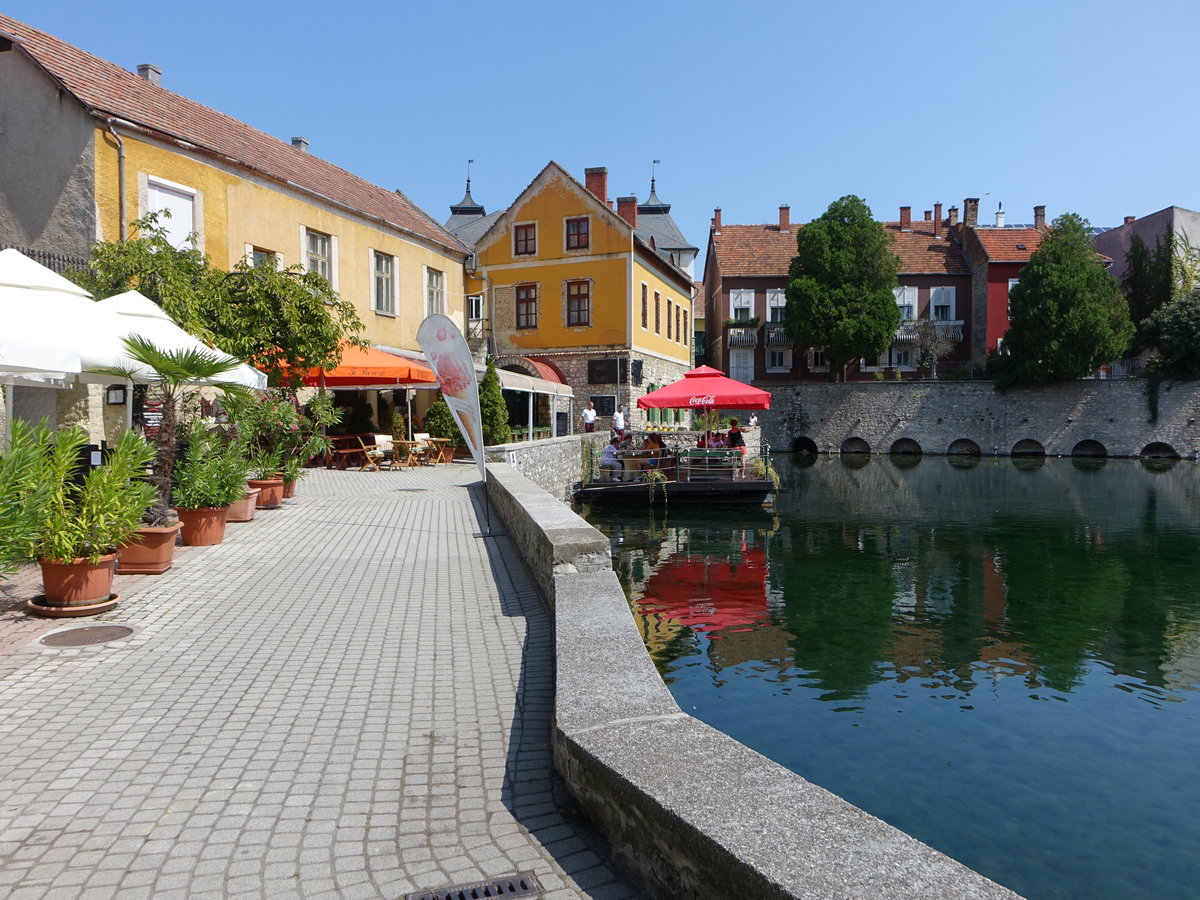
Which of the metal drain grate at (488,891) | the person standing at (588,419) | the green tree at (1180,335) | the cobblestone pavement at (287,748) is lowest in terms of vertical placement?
the metal drain grate at (488,891)

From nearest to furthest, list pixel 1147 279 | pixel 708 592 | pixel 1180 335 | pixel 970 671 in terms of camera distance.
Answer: pixel 970 671
pixel 708 592
pixel 1180 335
pixel 1147 279

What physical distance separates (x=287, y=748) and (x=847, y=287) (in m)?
42.1

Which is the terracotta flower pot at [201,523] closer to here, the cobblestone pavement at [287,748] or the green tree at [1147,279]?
the cobblestone pavement at [287,748]

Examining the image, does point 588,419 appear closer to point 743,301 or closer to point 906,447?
point 743,301

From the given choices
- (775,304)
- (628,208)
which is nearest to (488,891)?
(628,208)

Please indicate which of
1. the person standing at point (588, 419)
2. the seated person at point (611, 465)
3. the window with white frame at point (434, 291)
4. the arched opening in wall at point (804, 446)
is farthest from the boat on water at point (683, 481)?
the arched opening in wall at point (804, 446)

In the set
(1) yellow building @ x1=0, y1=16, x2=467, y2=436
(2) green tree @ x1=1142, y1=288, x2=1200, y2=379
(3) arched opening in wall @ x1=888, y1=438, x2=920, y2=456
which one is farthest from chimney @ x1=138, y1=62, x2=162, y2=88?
(2) green tree @ x1=1142, y1=288, x2=1200, y2=379

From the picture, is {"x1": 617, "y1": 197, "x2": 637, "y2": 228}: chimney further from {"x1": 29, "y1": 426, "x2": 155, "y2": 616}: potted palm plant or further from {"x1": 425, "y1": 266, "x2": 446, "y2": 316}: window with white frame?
{"x1": 29, "y1": 426, "x2": 155, "y2": 616}: potted palm plant

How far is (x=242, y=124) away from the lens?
21656mm

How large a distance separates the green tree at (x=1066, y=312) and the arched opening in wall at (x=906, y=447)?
566 cm

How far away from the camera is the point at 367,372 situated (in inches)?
728

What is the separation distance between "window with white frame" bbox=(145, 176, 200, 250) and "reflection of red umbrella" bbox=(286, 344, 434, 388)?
11.9ft

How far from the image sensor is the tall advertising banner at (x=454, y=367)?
31.5ft

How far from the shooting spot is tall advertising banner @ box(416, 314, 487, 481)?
9.59m
